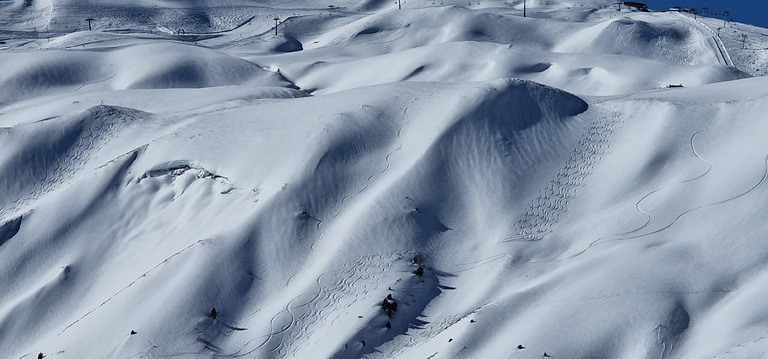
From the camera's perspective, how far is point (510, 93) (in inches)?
1711

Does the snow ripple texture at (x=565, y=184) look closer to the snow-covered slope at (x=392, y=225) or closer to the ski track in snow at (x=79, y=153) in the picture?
the snow-covered slope at (x=392, y=225)

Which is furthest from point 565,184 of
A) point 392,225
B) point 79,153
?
point 79,153

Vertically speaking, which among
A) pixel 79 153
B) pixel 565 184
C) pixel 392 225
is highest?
pixel 392 225

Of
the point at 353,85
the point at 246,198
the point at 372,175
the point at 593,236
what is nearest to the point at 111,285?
the point at 246,198

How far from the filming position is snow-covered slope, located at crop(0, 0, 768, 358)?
3073 centimetres

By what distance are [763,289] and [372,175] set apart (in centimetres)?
1556

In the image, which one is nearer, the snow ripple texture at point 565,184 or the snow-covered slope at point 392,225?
the snow-covered slope at point 392,225

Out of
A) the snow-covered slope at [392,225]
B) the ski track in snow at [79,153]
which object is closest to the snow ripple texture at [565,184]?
the snow-covered slope at [392,225]

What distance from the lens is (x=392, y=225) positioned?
35.8 meters

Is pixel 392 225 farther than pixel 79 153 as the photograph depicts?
No

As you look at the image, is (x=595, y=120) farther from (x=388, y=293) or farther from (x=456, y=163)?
(x=388, y=293)

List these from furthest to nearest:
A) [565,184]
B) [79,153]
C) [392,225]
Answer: [79,153], [565,184], [392,225]

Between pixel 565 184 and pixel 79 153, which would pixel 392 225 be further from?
pixel 79 153

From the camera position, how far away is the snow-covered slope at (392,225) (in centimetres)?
3073
